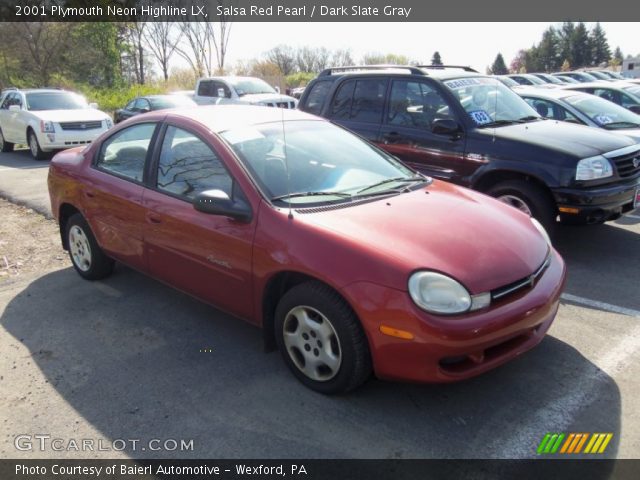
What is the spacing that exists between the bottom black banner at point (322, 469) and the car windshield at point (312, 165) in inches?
59.4

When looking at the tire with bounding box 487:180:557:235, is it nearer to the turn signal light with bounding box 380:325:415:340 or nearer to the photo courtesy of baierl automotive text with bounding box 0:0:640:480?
the photo courtesy of baierl automotive text with bounding box 0:0:640:480

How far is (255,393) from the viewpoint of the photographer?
318 cm

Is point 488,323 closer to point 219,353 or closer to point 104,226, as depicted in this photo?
point 219,353

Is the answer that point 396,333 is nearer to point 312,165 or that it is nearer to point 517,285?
point 517,285

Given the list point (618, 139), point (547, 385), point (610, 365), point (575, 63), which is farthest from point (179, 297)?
point (575, 63)

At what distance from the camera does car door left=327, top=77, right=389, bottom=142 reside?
642 cm

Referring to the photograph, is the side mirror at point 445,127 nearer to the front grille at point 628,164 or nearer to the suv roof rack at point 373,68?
the suv roof rack at point 373,68

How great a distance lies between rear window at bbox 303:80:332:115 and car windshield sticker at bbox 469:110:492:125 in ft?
6.63

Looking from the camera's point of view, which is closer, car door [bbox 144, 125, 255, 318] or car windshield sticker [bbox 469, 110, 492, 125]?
car door [bbox 144, 125, 255, 318]

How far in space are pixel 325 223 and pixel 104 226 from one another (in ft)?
7.57

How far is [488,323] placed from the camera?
269 cm

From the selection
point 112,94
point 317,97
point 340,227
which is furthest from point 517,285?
point 112,94

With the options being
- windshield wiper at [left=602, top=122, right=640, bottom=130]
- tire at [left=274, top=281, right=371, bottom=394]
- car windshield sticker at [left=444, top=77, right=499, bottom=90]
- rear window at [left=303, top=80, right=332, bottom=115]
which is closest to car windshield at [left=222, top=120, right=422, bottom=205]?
tire at [left=274, top=281, right=371, bottom=394]

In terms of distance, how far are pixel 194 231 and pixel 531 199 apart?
11.2ft
